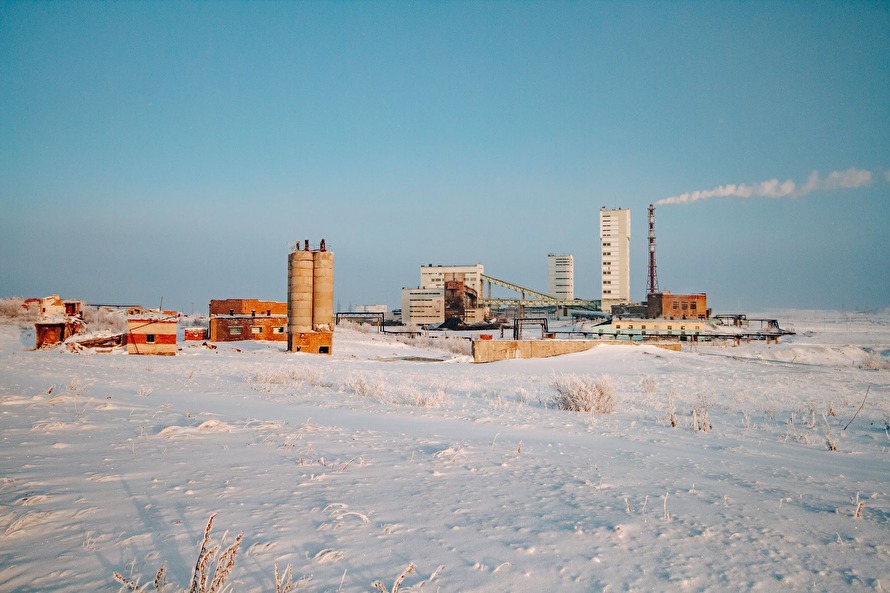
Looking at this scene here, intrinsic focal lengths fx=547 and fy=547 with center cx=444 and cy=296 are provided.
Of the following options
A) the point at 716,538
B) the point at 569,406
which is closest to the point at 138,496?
the point at 716,538

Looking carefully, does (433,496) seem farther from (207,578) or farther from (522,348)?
(522,348)

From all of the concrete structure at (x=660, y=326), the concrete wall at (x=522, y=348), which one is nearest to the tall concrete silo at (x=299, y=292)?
the concrete wall at (x=522, y=348)

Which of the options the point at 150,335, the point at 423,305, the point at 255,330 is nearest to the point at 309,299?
the point at 255,330

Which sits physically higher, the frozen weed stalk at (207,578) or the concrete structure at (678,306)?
the concrete structure at (678,306)

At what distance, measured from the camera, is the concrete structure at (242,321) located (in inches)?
1266

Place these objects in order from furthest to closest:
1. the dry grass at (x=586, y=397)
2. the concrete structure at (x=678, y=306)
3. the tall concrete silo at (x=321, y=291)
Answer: the concrete structure at (x=678, y=306) < the tall concrete silo at (x=321, y=291) < the dry grass at (x=586, y=397)

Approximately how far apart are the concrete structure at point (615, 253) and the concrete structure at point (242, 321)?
6740 centimetres

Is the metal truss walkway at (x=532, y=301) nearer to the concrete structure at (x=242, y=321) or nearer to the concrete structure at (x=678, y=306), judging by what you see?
the concrete structure at (x=678, y=306)

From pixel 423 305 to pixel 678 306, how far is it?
4259 centimetres

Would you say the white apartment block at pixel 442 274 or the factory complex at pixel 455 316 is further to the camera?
the white apartment block at pixel 442 274

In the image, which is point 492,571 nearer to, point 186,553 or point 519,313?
point 186,553

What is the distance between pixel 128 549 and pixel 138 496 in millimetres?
1048

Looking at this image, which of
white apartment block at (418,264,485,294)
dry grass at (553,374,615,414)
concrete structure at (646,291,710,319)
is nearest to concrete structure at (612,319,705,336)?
concrete structure at (646,291,710,319)

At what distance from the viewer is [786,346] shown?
33.4 metres
